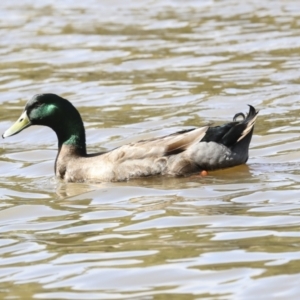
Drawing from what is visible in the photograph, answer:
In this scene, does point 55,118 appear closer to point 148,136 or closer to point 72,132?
point 72,132

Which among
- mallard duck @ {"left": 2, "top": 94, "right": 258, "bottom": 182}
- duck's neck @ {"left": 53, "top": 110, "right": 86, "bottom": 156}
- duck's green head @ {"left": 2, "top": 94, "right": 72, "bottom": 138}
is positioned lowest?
mallard duck @ {"left": 2, "top": 94, "right": 258, "bottom": 182}

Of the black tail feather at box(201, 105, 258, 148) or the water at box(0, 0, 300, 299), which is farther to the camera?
the black tail feather at box(201, 105, 258, 148)

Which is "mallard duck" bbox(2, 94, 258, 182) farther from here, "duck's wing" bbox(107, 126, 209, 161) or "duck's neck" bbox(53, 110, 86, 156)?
"duck's neck" bbox(53, 110, 86, 156)

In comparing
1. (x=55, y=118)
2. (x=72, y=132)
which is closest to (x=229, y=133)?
(x=72, y=132)

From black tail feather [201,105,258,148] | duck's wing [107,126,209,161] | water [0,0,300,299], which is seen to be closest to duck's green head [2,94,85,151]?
water [0,0,300,299]

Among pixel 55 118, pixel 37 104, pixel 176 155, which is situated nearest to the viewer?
pixel 176 155

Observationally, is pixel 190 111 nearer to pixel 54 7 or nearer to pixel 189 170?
pixel 189 170

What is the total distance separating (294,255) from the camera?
7.00 m

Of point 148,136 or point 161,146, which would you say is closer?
point 161,146

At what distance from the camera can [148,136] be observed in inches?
500

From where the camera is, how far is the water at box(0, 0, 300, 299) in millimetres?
6848

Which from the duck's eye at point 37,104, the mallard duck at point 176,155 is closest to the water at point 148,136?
the mallard duck at point 176,155

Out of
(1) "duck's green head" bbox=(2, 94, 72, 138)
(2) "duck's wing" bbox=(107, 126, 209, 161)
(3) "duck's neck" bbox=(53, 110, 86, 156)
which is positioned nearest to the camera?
(2) "duck's wing" bbox=(107, 126, 209, 161)

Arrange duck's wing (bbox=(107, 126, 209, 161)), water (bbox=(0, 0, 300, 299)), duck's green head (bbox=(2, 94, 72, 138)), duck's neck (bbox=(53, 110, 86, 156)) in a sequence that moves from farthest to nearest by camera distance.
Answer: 1. duck's neck (bbox=(53, 110, 86, 156))
2. duck's green head (bbox=(2, 94, 72, 138))
3. duck's wing (bbox=(107, 126, 209, 161))
4. water (bbox=(0, 0, 300, 299))
